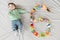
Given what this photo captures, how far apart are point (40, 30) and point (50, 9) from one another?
271 mm

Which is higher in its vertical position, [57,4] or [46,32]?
[57,4]

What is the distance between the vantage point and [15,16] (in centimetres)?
161

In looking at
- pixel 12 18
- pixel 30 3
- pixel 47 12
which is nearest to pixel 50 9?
pixel 47 12

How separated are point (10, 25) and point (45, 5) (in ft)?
1.39

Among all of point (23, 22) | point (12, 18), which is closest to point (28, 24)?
point (23, 22)

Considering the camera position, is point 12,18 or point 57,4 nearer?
point 12,18

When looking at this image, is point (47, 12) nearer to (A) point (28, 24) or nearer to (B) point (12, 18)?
(A) point (28, 24)

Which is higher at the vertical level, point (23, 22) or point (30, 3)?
point (30, 3)

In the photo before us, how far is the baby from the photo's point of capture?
5.20ft

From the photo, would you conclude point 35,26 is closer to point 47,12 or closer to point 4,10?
point 47,12

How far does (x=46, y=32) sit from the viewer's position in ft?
5.15

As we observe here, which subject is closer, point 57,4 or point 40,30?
point 40,30

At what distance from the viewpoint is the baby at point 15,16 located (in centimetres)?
159

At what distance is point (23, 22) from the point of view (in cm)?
163
